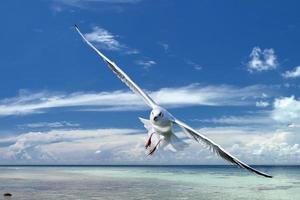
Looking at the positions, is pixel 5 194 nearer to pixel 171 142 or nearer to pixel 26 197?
pixel 26 197

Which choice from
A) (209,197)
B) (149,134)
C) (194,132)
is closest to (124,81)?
(149,134)

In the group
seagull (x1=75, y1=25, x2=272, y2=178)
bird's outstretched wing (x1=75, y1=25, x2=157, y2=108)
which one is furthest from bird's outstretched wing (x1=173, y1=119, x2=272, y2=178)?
bird's outstretched wing (x1=75, y1=25, x2=157, y2=108)

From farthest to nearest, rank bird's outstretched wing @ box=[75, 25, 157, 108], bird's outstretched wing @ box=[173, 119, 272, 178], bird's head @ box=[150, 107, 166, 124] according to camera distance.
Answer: bird's outstretched wing @ box=[75, 25, 157, 108]
bird's head @ box=[150, 107, 166, 124]
bird's outstretched wing @ box=[173, 119, 272, 178]

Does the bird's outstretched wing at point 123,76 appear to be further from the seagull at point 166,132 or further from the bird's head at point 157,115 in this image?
the bird's head at point 157,115

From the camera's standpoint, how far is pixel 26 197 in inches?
1505

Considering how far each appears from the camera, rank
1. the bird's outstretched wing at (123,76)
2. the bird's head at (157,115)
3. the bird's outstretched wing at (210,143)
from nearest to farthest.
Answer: the bird's outstretched wing at (210,143) < the bird's head at (157,115) < the bird's outstretched wing at (123,76)

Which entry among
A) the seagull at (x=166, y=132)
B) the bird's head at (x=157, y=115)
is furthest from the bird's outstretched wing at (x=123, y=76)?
the bird's head at (x=157, y=115)

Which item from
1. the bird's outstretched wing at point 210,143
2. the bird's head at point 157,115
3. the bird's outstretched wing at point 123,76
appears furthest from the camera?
the bird's outstretched wing at point 123,76

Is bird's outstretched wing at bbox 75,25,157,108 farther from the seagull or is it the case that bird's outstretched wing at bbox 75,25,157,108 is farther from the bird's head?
the bird's head

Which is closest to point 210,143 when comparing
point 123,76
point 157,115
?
point 157,115

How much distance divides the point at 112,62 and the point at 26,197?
23.8 meters

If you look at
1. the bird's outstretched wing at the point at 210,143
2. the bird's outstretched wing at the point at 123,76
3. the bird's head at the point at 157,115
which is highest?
the bird's outstretched wing at the point at 123,76

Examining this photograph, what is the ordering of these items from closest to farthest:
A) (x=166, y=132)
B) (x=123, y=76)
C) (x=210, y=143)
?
1. (x=210, y=143)
2. (x=166, y=132)
3. (x=123, y=76)

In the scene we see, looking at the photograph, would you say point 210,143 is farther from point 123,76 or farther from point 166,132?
point 123,76
